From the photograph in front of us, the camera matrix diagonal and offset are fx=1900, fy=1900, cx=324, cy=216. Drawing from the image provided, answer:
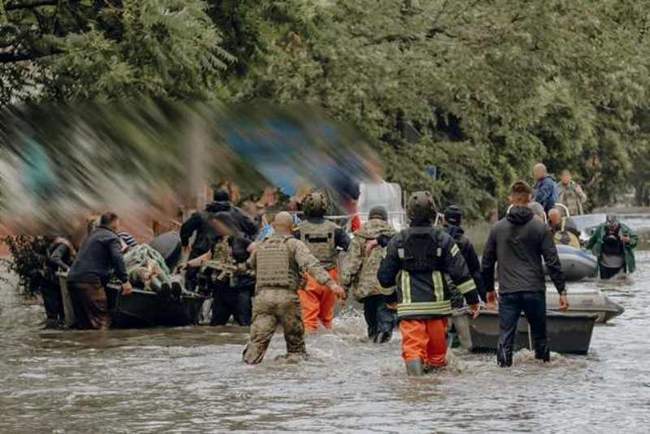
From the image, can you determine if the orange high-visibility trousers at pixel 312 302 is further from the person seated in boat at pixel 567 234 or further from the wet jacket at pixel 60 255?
the person seated in boat at pixel 567 234

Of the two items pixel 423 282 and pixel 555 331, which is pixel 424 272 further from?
pixel 555 331

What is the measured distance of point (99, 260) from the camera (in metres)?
23.8

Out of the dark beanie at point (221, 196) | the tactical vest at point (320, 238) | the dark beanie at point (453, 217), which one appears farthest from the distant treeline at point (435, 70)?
the dark beanie at point (453, 217)

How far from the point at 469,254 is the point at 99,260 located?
6.46 metres

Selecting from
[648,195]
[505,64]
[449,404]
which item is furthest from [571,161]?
[648,195]

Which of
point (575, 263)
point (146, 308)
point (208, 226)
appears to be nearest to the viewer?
point (208, 226)

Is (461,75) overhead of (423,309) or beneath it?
overhead

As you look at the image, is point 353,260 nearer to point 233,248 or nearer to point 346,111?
point 233,248

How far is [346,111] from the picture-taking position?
38062mm

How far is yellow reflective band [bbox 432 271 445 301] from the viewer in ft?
55.2

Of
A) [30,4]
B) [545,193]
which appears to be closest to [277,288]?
[30,4]

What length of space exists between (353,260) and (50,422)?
6.85 m

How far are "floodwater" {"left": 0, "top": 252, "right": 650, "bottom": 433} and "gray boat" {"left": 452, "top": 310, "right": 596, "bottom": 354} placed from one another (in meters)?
0.25

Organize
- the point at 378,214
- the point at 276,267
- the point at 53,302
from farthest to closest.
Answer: the point at 53,302 < the point at 378,214 < the point at 276,267
